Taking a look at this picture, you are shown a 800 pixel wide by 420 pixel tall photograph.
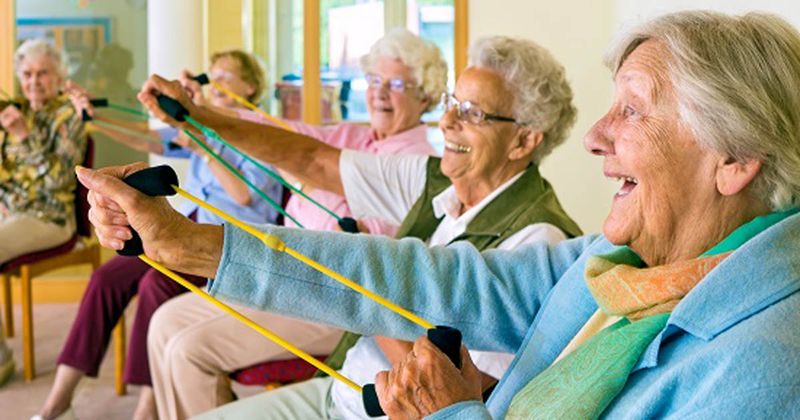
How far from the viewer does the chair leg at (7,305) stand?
168 inches

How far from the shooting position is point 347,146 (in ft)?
11.0

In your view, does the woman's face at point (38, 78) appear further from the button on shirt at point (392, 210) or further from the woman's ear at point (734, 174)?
the woman's ear at point (734, 174)

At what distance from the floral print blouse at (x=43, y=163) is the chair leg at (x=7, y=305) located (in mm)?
275

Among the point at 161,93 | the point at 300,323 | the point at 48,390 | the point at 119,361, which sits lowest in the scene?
the point at 48,390

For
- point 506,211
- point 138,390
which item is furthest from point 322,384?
point 138,390

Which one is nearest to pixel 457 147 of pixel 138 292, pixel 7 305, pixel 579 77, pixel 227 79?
pixel 579 77

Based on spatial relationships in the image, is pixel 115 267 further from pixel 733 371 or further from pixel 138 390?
pixel 733 371

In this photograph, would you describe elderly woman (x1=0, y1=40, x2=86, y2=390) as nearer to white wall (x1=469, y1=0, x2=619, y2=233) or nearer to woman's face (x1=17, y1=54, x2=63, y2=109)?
woman's face (x1=17, y1=54, x2=63, y2=109)

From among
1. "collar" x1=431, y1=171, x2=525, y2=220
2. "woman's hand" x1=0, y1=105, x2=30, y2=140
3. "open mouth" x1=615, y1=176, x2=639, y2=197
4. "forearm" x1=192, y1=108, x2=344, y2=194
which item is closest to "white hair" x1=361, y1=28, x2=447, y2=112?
"forearm" x1=192, y1=108, x2=344, y2=194

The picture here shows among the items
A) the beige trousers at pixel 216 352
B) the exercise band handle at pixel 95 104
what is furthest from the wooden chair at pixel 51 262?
the beige trousers at pixel 216 352

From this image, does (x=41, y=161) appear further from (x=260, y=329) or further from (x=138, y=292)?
(x=260, y=329)

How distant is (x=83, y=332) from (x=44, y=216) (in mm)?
759

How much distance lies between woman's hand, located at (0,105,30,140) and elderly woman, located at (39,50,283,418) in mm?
728

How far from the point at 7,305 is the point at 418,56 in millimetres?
2165
